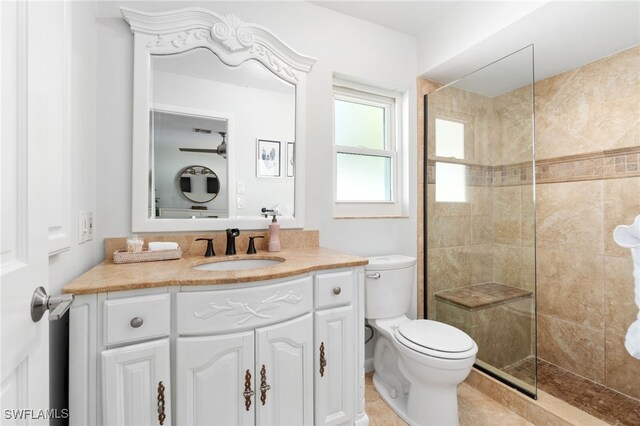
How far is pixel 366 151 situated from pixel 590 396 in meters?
2.01

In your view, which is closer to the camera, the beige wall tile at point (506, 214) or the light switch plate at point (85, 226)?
the light switch plate at point (85, 226)

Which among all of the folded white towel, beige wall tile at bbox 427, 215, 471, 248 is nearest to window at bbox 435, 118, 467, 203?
beige wall tile at bbox 427, 215, 471, 248

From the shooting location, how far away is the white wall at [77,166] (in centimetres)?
97

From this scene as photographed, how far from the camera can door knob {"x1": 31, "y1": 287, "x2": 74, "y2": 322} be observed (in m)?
0.52

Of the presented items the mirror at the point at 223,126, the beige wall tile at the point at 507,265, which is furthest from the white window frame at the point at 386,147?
the beige wall tile at the point at 507,265

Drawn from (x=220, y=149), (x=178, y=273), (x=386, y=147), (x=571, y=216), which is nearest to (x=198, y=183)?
(x=220, y=149)

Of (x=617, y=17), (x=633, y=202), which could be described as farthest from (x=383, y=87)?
(x=633, y=202)

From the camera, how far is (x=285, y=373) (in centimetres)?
117

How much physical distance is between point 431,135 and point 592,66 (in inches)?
42.5

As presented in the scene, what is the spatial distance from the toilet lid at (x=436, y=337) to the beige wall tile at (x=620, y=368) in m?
1.05

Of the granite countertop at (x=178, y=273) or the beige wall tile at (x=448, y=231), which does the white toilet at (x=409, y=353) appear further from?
the granite countertop at (x=178, y=273)

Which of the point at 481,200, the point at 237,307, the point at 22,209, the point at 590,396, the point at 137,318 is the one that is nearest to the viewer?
the point at 22,209

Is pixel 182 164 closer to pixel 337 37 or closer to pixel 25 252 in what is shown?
pixel 25 252

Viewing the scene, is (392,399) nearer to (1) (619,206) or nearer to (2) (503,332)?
(2) (503,332)
